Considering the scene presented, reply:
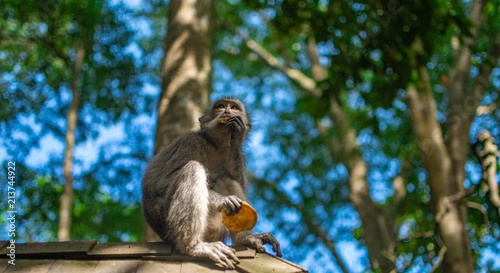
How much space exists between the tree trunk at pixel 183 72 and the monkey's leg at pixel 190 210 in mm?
1607

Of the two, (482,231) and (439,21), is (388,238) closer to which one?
(482,231)

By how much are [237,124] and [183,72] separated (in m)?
1.99

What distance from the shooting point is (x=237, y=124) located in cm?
663

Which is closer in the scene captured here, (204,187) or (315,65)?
(204,187)

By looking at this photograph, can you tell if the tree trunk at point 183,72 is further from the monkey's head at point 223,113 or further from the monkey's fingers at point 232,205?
the monkey's fingers at point 232,205

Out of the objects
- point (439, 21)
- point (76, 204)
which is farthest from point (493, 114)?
point (76, 204)

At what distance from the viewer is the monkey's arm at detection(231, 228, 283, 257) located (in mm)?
5491

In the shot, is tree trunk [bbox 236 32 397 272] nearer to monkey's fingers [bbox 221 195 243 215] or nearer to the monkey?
the monkey

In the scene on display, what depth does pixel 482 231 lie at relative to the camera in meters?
12.1

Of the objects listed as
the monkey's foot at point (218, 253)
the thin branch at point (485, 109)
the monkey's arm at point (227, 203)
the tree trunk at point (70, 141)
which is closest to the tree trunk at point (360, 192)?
the thin branch at point (485, 109)

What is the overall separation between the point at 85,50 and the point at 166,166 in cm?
782

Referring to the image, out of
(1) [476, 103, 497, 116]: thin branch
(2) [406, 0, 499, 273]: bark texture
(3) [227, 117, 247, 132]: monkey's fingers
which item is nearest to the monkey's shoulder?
(3) [227, 117, 247, 132]: monkey's fingers

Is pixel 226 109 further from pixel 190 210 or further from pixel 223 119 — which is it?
pixel 190 210

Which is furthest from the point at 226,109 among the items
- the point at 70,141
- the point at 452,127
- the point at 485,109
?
the point at 485,109
